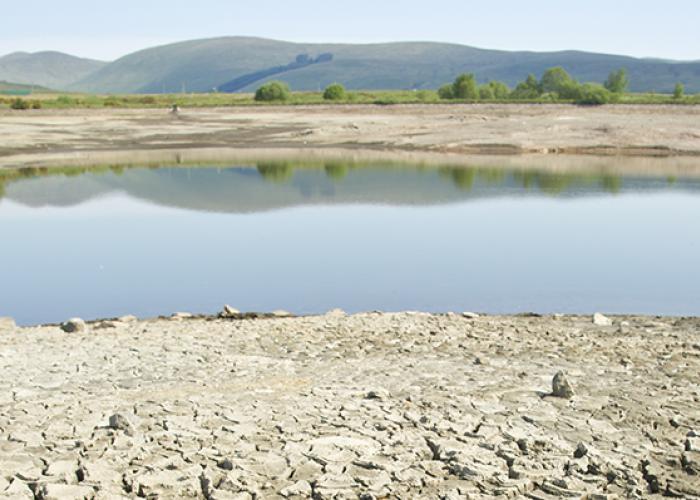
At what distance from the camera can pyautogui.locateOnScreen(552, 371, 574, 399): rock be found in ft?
32.8

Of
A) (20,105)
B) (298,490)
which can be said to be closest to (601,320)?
(298,490)

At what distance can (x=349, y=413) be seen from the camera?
30.7ft

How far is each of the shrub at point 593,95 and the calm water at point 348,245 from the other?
112 feet

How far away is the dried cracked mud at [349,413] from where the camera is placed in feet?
25.7

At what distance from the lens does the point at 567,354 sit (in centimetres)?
1212

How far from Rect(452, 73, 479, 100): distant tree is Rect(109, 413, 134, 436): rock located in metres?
88.4

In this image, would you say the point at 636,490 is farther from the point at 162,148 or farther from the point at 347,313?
the point at 162,148

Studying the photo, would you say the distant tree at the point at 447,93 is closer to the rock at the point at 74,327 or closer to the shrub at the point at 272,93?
the shrub at the point at 272,93

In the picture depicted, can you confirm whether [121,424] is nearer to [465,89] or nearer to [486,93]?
[465,89]

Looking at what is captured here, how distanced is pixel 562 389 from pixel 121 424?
5.09 metres

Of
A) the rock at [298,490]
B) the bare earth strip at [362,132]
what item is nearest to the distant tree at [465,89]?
the bare earth strip at [362,132]

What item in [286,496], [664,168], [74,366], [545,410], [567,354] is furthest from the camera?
[664,168]

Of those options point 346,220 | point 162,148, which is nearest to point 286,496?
point 346,220

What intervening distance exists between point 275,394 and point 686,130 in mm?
49910
